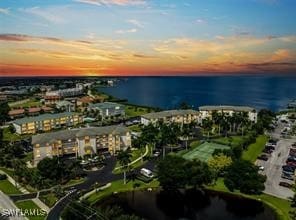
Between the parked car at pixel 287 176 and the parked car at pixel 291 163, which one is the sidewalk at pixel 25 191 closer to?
the parked car at pixel 287 176

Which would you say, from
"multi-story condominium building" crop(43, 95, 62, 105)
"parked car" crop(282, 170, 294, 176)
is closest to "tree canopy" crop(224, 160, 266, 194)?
"parked car" crop(282, 170, 294, 176)

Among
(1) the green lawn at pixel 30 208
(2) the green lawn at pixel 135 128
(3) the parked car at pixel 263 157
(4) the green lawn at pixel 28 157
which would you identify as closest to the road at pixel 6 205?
(1) the green lawn at pixel 30 208

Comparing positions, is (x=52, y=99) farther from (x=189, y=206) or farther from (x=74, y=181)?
(x=189, y=206)

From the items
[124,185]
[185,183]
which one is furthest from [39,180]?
[185,183]

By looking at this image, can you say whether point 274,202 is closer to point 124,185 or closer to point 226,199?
point 226,199

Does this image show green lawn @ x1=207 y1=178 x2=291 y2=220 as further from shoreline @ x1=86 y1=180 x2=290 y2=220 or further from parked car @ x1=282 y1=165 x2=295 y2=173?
parked car @ x1=282 y1=165 x2=295 y2=173

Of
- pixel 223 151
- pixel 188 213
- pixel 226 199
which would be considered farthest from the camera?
pixel 223 151
